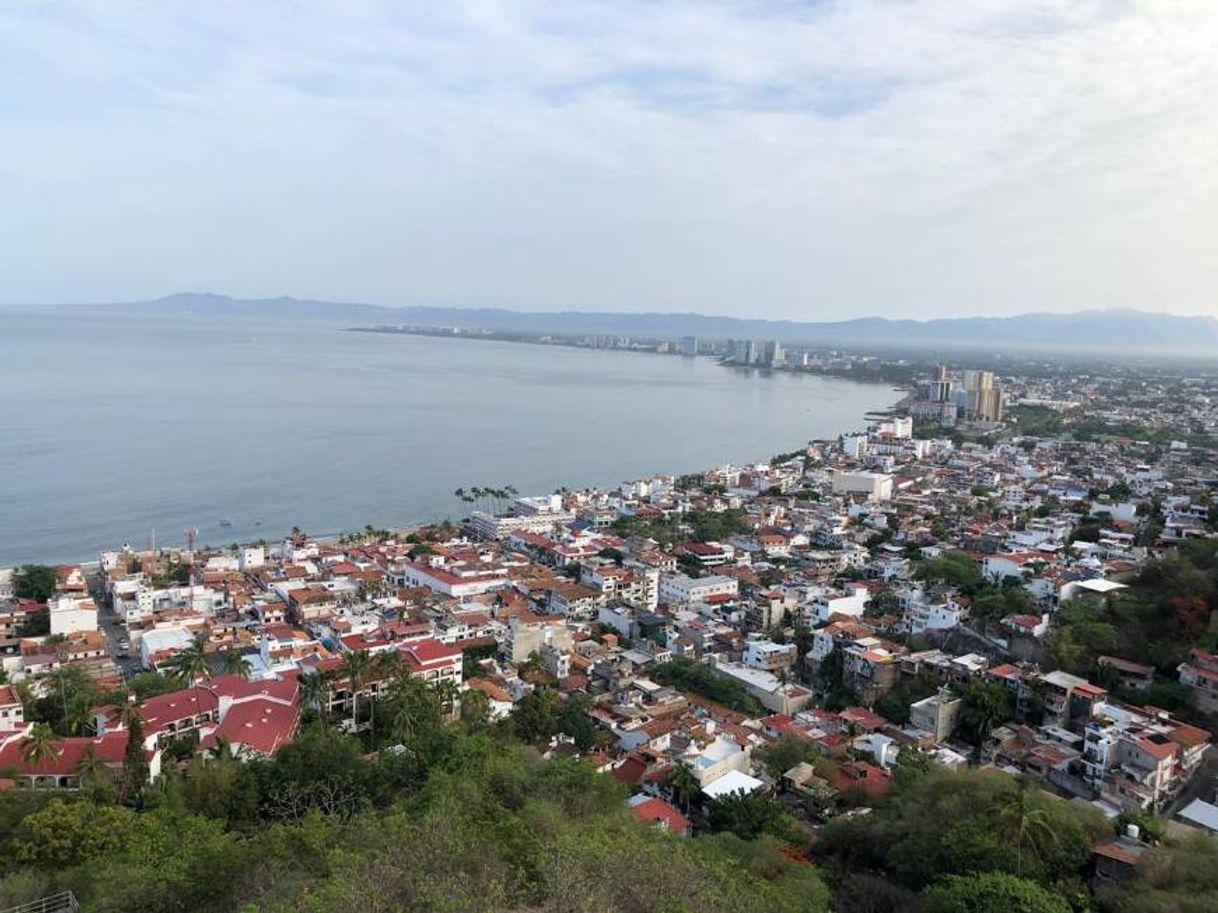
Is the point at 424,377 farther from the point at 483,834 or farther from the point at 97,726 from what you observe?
the point at 483,834

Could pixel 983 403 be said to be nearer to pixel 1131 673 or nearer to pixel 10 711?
pixel 1131 673

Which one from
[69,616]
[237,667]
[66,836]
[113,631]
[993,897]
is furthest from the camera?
[113,631]

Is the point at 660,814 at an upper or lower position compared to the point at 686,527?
upper

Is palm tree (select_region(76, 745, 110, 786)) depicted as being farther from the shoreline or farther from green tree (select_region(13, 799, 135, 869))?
the shoreline

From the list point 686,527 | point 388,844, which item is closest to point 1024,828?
point 388,844

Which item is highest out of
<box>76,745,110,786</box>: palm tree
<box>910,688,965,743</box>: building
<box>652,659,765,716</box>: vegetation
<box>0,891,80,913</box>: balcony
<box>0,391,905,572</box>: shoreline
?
<box>0,891,80,913</box>: balcony

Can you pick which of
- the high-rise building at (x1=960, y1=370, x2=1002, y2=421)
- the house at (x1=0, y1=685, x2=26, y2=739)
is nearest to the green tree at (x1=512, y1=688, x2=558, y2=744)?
the house at (x1=0, y1=685, x2=26, y2=739)
